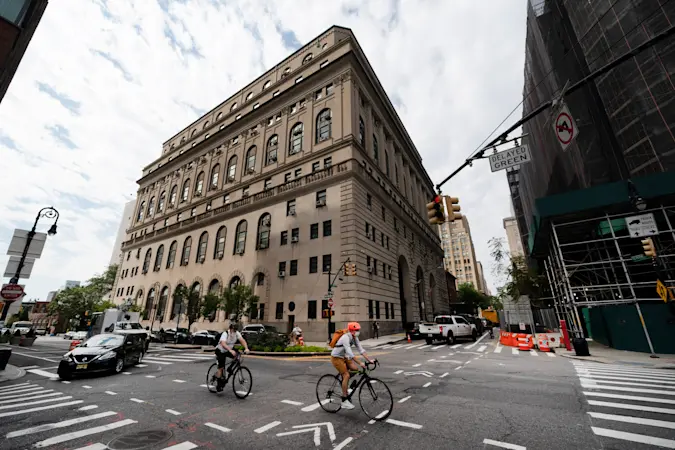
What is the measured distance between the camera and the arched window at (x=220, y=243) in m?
38.3

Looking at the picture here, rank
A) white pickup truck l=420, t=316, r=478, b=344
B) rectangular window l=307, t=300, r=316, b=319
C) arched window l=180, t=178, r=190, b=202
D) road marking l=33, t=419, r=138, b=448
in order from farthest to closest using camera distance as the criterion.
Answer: arched window l=180, t=178, r=190, b=202
rectangular window l=307, t=300, r=316, b=319
white pickup truck l=420, t=316, r=478, b=344
road marking l=33, t=419, r=138, b=448

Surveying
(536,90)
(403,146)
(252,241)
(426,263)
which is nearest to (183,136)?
(252,241)

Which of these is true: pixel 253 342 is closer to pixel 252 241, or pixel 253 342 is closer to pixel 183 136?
pixel 252 241

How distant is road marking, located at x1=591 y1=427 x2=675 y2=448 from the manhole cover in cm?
729

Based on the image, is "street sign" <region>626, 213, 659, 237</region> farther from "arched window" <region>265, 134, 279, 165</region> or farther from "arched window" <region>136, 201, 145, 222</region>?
"arched window" <region>136, 201, 145, 222</region>

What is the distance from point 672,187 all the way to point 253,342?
2612 cm

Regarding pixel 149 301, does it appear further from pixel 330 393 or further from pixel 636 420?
pixel 636 420

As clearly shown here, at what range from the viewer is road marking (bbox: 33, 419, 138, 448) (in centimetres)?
478

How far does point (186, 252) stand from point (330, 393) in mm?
42982

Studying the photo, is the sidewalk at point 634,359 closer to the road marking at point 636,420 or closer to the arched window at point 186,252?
the road marking at point 636,420

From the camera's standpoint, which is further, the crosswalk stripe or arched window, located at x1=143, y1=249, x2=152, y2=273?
arched window, located at x1=143, y1=249, x2=152, y2=273

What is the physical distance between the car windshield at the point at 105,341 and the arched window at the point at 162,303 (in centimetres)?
3391

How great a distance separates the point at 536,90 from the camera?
3328 cm

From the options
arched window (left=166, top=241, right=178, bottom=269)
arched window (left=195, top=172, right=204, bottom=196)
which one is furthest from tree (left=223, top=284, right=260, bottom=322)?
arched window (left=195, top=172, right=204, bottom=196)
